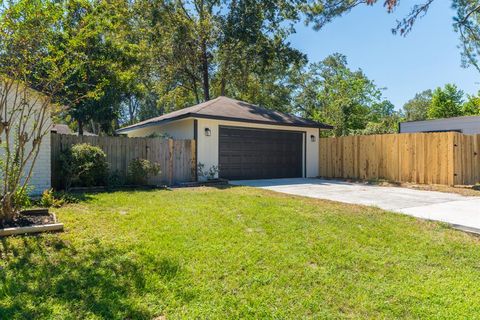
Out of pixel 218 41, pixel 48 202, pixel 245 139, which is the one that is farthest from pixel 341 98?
pixel 48 202

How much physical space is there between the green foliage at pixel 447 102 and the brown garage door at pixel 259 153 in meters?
13.2

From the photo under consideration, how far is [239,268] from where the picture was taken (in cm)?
343

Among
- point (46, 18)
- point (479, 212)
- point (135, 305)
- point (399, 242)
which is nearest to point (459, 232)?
point (399, 242)

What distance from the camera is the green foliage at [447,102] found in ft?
70.2

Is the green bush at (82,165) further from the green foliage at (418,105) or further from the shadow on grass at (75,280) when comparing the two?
the green foliage at (418,105)

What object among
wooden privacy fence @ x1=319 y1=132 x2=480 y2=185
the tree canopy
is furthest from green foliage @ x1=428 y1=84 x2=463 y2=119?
wooden privacy fence @ x1=319 y1=132 x2=480 y2=185

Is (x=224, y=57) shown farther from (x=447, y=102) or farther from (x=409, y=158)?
(x=447, y=102)

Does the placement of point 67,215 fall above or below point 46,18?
below

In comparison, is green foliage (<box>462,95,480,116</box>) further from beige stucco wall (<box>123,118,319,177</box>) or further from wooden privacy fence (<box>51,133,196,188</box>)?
wooden privacy fence (<box>51,133,196,188</box>)

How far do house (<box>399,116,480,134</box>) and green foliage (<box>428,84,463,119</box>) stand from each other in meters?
7.65

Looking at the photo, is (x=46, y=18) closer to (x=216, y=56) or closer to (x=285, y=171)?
(x=285, y=171)

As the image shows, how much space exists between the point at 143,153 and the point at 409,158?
364 inches

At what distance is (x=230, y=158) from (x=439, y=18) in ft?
31.1

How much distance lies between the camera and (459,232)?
15.8 ft
